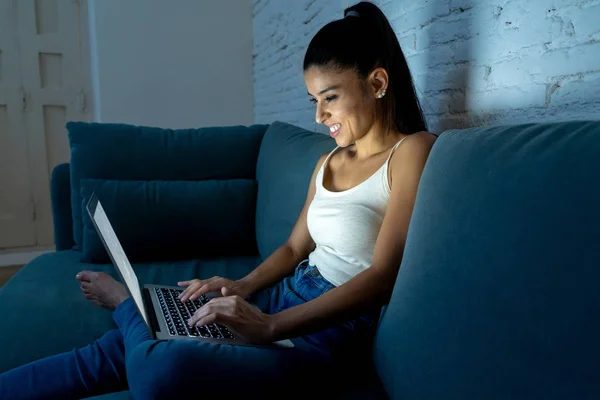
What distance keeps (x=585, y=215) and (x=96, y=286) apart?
45.9 inches

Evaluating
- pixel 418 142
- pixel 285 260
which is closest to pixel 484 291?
pixel 418 142

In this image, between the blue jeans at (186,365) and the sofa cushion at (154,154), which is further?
the sofa cushion at (154,154)

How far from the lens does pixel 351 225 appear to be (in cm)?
106

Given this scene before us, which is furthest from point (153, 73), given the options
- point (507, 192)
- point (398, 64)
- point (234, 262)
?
point (507, 192)

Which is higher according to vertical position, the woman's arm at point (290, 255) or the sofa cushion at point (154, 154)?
the sofa cushion at point (154, 154)

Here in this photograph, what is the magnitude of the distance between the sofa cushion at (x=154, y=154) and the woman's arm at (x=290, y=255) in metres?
0.67

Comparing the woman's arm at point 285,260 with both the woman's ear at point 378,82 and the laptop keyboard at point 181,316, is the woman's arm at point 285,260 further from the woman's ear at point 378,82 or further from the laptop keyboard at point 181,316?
the woman's ear at point 378,82

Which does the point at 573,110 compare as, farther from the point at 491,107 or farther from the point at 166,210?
the point at 166,210

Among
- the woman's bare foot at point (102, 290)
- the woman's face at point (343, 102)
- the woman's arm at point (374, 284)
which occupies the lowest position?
the woman's bare foot at point (102, 290)

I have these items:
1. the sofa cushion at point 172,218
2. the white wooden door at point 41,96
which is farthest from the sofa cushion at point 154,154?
the white wooden door at point 41,96

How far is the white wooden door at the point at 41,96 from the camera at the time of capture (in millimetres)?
3512

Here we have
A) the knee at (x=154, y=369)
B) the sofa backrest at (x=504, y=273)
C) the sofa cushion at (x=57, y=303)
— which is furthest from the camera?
the sofa cushion at (x=57, y=303)

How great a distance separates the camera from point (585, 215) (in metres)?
0.52

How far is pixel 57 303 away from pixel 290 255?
655 millimetres
